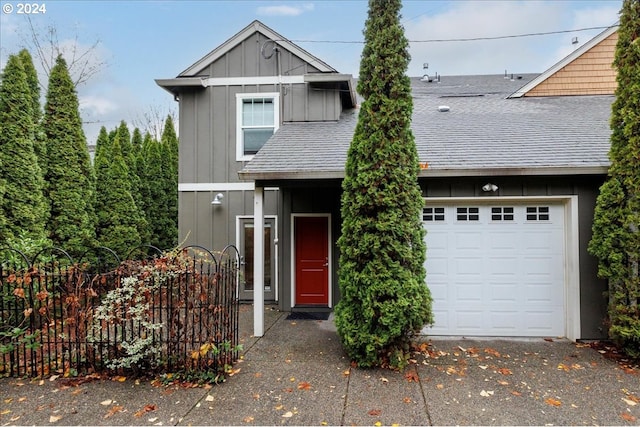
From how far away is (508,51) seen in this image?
1177cm

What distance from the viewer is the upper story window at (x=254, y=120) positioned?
8617 mm

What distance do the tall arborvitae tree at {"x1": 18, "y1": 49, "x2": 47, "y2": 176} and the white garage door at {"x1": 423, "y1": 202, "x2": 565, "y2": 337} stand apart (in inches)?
301

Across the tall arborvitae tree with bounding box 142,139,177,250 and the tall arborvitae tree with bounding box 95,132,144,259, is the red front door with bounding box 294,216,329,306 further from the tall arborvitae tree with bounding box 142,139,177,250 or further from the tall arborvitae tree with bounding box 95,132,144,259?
the tall arborvitae tree with bounding box 142,139,177,250

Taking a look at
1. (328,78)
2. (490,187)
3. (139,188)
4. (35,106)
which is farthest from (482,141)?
(139,188)

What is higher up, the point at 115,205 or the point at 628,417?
the point at 115,205

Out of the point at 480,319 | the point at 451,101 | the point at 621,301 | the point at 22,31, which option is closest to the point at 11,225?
the point at 480,319

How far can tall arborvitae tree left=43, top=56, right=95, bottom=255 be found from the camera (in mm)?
7617

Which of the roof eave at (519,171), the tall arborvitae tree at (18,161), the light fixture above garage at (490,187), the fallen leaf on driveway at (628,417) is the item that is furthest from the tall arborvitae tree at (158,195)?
the fallen leaf on driveway at (628,417)

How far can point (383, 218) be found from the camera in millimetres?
4473

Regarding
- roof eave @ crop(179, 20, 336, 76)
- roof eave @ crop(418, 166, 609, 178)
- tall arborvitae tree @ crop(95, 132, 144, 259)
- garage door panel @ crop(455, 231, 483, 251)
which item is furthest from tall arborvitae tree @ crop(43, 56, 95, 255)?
garage door panel @ crop(455, 231, 483, 251)

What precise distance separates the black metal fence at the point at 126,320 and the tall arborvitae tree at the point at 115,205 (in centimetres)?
551

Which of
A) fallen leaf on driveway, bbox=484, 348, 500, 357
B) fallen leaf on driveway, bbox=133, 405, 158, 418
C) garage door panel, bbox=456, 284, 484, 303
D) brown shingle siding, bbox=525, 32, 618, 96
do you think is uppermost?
brown shingle siding, bbox=525, 32, 618, 96

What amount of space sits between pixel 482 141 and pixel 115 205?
917 cm

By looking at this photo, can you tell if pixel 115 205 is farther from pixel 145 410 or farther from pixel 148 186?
pixel 145 410
